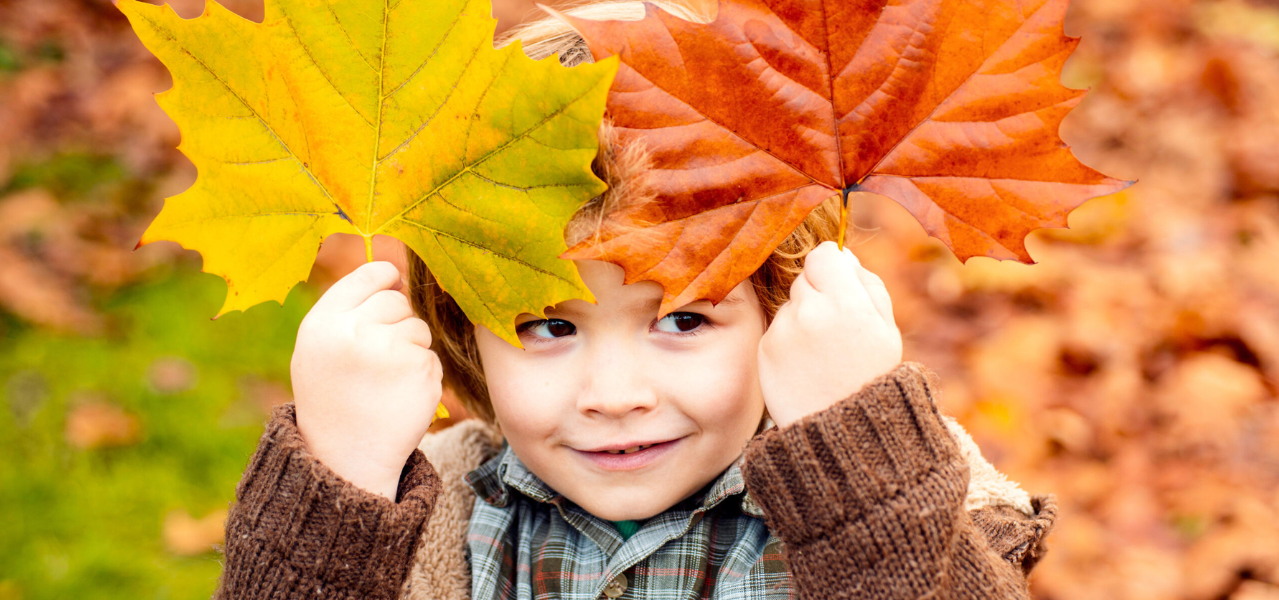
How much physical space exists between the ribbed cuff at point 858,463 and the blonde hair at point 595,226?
260 millimetres

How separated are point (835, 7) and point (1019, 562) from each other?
29.8 inches

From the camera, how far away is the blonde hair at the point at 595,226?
1005 mm

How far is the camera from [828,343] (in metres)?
1.03

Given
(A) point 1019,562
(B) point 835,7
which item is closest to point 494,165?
(B) point 835,7

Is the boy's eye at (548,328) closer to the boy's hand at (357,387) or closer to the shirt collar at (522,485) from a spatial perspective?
the boy's hand at (357,387)

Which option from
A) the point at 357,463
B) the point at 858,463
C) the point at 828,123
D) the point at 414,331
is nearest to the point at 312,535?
the point at 357,463

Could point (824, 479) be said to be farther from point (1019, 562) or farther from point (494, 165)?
point (494, 165)

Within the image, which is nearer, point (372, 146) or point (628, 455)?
point (372, 146)

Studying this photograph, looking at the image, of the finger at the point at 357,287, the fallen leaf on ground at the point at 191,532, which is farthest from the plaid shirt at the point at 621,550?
the fallen leaf on ground at the point at 191,532

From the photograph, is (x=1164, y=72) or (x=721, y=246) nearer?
(x=721, y=246)

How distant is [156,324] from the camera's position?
Result: 9.71ft

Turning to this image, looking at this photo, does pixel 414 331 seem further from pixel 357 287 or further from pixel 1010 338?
pixel 1010 338

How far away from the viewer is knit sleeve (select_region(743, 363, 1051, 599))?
969 millimetres

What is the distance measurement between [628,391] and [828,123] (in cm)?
39
